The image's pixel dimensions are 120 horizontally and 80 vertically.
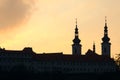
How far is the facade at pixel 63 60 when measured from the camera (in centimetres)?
17475

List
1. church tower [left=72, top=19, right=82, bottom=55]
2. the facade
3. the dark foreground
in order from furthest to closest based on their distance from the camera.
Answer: church tower [left=72, top=19, right=82, bottom=55]
the facade
the dark foreground

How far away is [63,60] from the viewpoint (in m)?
182

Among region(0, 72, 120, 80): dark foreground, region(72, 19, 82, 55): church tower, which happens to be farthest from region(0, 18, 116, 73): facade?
region(0, 72, 120, 80): dark foreground

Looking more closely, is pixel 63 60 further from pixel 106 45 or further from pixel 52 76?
pixel 52 76

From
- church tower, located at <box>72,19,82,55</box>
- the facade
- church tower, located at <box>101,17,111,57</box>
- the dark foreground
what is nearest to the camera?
the dark foreground

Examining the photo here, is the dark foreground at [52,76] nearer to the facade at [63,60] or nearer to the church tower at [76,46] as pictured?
the facade at [63,60]

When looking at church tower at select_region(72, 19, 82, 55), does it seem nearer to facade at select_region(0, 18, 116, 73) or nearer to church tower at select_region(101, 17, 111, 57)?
facade at select_region(0, 18, 116, 73)

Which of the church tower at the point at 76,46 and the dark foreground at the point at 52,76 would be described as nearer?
the dark foreground at the point at 52,76

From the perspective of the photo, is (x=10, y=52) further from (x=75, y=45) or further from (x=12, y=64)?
(x=75, y=45)

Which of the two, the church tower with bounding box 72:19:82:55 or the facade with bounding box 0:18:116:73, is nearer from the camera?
the facade with bounding box 0:18:116:73

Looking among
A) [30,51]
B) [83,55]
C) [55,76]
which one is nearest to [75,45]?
[83,55]

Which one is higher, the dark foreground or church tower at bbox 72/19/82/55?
church tower at bbox 72/19/82/55

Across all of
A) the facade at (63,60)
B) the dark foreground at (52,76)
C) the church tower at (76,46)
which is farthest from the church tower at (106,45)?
the dark foreground at (52,76)

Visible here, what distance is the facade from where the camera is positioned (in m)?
175
